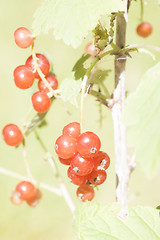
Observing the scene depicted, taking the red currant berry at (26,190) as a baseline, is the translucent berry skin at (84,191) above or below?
above

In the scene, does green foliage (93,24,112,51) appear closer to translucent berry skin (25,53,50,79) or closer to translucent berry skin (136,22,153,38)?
translucent berry skin (25,53,50,79)

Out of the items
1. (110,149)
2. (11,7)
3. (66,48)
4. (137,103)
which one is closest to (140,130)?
(137,103)

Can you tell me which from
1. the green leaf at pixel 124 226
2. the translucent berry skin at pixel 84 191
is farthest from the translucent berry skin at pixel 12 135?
the green leaf at pixel 124 226

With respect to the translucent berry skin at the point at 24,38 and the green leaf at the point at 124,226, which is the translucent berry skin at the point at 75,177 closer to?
the green leaf at the point at 124,226

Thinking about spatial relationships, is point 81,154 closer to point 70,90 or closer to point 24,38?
point 70,90

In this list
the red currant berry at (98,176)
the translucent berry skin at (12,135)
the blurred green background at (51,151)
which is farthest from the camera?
the blurred green background at (51,151)

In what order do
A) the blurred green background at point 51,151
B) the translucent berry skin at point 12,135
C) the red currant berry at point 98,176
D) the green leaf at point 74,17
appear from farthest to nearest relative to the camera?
the blurred green background at point 51,151, the translucent berry skin at point 12,135, the red currant berry at point 98,176, the green leaf at point 74,17

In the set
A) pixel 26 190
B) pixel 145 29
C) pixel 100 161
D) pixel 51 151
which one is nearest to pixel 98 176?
pixel 100 161
